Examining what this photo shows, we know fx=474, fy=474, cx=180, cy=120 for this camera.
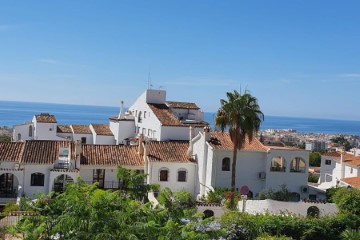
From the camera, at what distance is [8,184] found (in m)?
40.5

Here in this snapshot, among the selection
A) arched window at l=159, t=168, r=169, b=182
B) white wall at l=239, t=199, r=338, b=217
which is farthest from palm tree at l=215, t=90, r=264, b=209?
arched window at l=159, t=168, r=169, b=182

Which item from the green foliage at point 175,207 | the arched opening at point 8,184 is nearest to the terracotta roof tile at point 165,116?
the arched opening at point 8,184

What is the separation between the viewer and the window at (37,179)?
131 ft

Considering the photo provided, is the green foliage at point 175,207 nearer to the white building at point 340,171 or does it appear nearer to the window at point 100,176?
the window at point 100,176

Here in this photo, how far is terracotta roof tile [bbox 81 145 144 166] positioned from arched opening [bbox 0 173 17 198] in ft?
19.7

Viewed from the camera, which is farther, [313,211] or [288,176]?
[288,176]

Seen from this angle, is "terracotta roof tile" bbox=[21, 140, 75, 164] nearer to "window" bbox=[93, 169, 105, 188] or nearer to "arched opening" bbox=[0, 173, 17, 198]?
"arched opening" bbox=[0, 173, 17, 198]

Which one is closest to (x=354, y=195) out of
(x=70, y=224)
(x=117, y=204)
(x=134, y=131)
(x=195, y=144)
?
(x=195, y=144)

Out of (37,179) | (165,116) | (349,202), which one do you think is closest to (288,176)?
(349,202)

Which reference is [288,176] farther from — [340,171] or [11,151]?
[11,151]

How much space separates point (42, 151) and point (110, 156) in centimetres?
599

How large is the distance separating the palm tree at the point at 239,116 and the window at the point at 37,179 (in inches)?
616

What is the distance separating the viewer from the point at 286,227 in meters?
31.3

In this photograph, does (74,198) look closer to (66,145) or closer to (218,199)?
(218,199)
